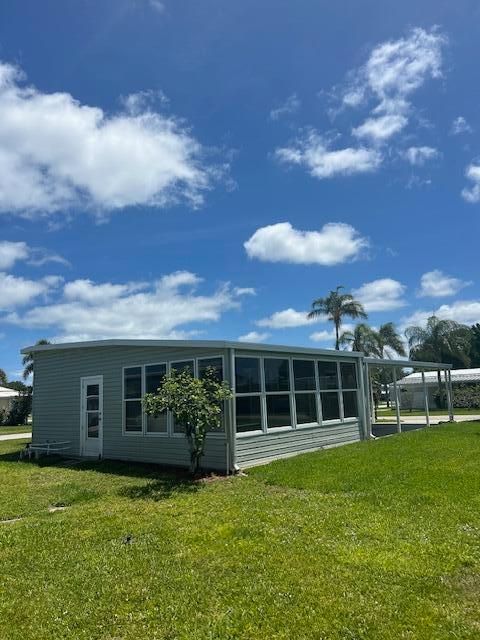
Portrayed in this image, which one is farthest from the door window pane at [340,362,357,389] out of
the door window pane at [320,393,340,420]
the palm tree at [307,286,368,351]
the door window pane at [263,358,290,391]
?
the palm tree at [307,286,368,351]

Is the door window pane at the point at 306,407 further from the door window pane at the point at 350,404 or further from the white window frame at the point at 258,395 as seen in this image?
the door window pane at the point at 350,404

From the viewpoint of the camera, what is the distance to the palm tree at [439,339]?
43438 millimetres

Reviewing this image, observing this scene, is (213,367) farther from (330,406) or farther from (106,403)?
(330,406)

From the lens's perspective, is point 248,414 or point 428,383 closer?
point 248,414

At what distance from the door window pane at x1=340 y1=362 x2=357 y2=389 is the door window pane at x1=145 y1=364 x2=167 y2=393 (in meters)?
5.77

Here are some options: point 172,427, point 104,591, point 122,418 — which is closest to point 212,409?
point 172,427

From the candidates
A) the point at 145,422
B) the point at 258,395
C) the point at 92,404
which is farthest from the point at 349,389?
the point at 92,404

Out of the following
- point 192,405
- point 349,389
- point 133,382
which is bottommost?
point 192,405

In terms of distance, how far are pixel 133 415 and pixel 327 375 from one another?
217 inches

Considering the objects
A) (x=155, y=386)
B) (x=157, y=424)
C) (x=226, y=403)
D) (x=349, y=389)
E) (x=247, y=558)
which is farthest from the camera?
(x=349, y=389)

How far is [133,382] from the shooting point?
1219cm

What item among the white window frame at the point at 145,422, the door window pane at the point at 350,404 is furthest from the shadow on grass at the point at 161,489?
the door window pane at the point at 350,404

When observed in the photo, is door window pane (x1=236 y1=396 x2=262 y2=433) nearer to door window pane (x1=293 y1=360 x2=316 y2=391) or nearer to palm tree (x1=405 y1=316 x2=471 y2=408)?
door window pane (x1=293 y1=360 x2=316 y2=391)

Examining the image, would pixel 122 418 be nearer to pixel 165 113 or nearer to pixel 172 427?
pixel 172 427
